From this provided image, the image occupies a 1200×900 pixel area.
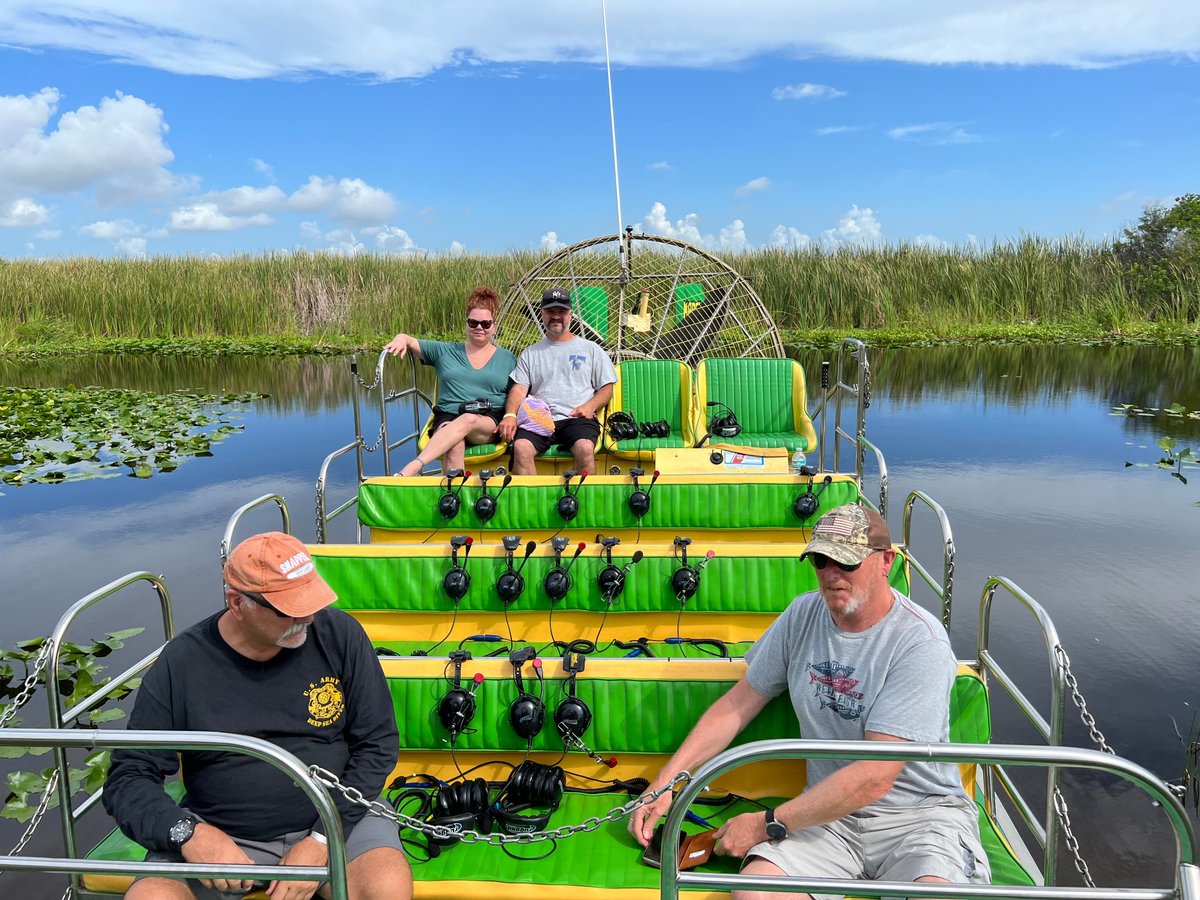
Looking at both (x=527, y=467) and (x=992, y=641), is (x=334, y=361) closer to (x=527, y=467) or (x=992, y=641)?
(x=527, y=467)

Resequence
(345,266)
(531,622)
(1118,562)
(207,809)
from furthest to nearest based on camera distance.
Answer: (345,266) < (1118,562) < (531,622) < (207,809)

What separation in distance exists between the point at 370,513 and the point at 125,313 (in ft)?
70.0

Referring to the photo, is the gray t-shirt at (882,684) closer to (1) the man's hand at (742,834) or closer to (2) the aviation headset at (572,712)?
(1) the man's hand at (742,834)

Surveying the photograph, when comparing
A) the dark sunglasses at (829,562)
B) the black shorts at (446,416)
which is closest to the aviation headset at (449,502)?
the black shorts at (446,416)

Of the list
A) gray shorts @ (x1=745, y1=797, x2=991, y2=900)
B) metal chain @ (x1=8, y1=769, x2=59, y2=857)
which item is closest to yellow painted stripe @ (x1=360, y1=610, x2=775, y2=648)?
metal chain @ (x1=8, y1=769, x2=59, y2=857)

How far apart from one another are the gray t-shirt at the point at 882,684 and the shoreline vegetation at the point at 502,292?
61.9 feet

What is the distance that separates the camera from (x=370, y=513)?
5332 mm

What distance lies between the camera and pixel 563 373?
283 inches

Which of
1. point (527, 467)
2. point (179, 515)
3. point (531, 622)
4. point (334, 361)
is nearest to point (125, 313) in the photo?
point (334, 361)

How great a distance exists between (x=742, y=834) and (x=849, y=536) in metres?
0.94

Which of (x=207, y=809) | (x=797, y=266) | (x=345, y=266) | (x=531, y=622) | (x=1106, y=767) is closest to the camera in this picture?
(x=1106, y=767)

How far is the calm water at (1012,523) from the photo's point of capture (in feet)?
15.8

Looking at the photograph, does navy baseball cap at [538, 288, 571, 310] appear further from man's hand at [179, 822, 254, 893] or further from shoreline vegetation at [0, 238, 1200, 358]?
shoreline vegetation at [0, 238, 1200, 358]

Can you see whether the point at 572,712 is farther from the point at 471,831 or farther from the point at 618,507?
the point at 618,507
